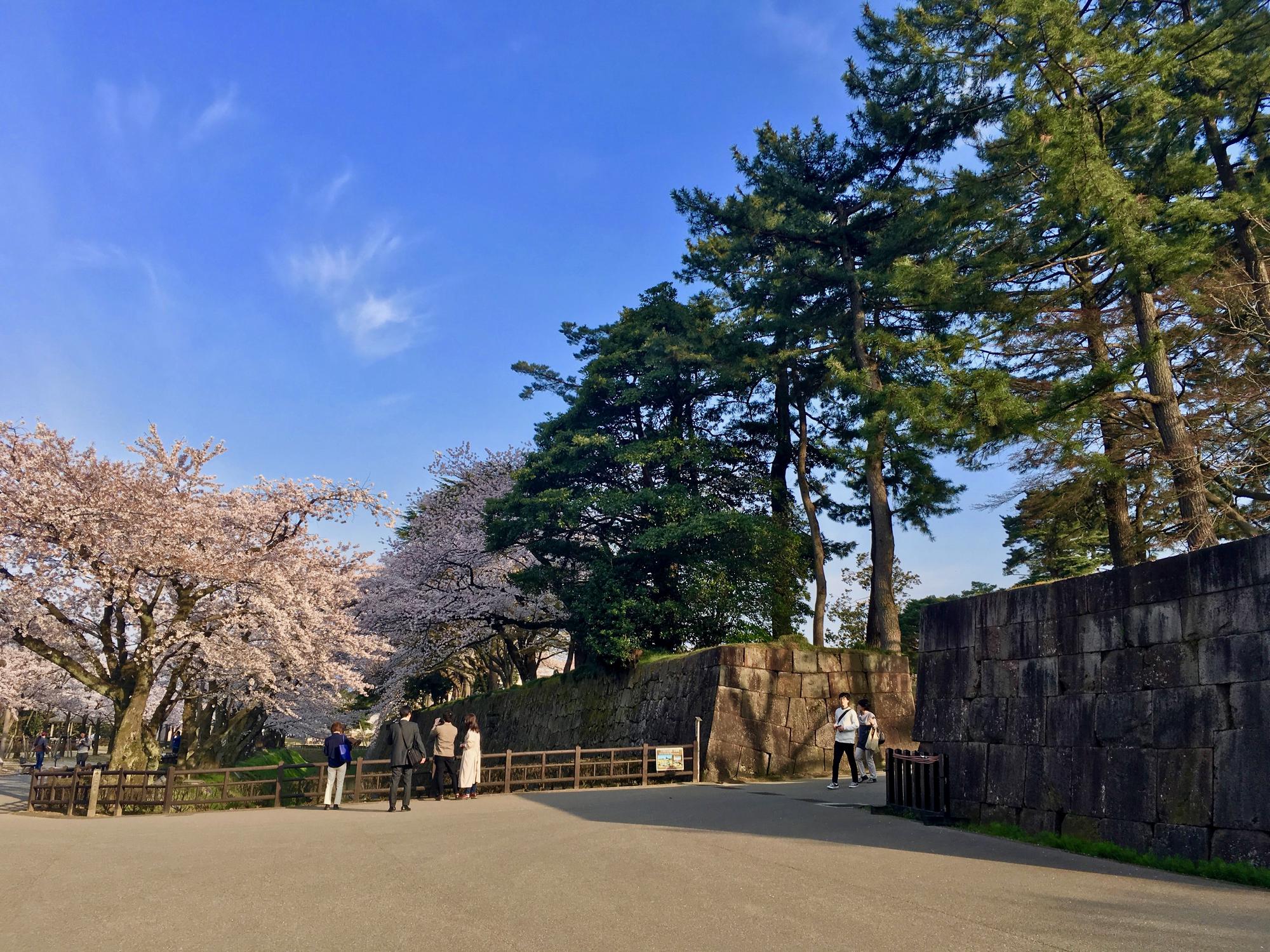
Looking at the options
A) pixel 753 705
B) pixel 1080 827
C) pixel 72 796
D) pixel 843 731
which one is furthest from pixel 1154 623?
pixel 72 796

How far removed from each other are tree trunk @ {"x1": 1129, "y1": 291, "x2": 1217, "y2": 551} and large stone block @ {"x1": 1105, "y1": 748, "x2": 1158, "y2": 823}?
413 cm

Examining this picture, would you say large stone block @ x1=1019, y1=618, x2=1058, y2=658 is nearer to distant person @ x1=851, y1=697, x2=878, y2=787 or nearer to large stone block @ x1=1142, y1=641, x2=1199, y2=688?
large stone block @ x1=1142, y1=641, x2=1199, y2=688

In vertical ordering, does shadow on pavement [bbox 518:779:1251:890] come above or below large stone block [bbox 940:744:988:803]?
below

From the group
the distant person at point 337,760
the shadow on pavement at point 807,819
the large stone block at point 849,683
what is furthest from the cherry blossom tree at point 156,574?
the large stone block at point 849,683

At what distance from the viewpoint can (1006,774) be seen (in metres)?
9.77

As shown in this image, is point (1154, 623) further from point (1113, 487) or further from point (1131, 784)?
point (1113, 487)

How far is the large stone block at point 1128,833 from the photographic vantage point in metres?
7.86

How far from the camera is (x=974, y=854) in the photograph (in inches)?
324

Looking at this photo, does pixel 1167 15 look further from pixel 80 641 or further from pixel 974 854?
pixel 80 641

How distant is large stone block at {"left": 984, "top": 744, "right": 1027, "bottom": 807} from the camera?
954 cm

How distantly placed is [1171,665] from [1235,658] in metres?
0.67

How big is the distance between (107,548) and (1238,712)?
19547 millimetres

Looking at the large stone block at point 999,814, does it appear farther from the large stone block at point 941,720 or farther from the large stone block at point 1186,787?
the large stone block at point 1186,787

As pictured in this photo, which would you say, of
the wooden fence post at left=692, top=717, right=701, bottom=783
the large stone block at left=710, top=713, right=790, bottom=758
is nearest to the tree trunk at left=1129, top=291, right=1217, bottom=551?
the large stone block at left=710, top=713, right=790, bottom=758
